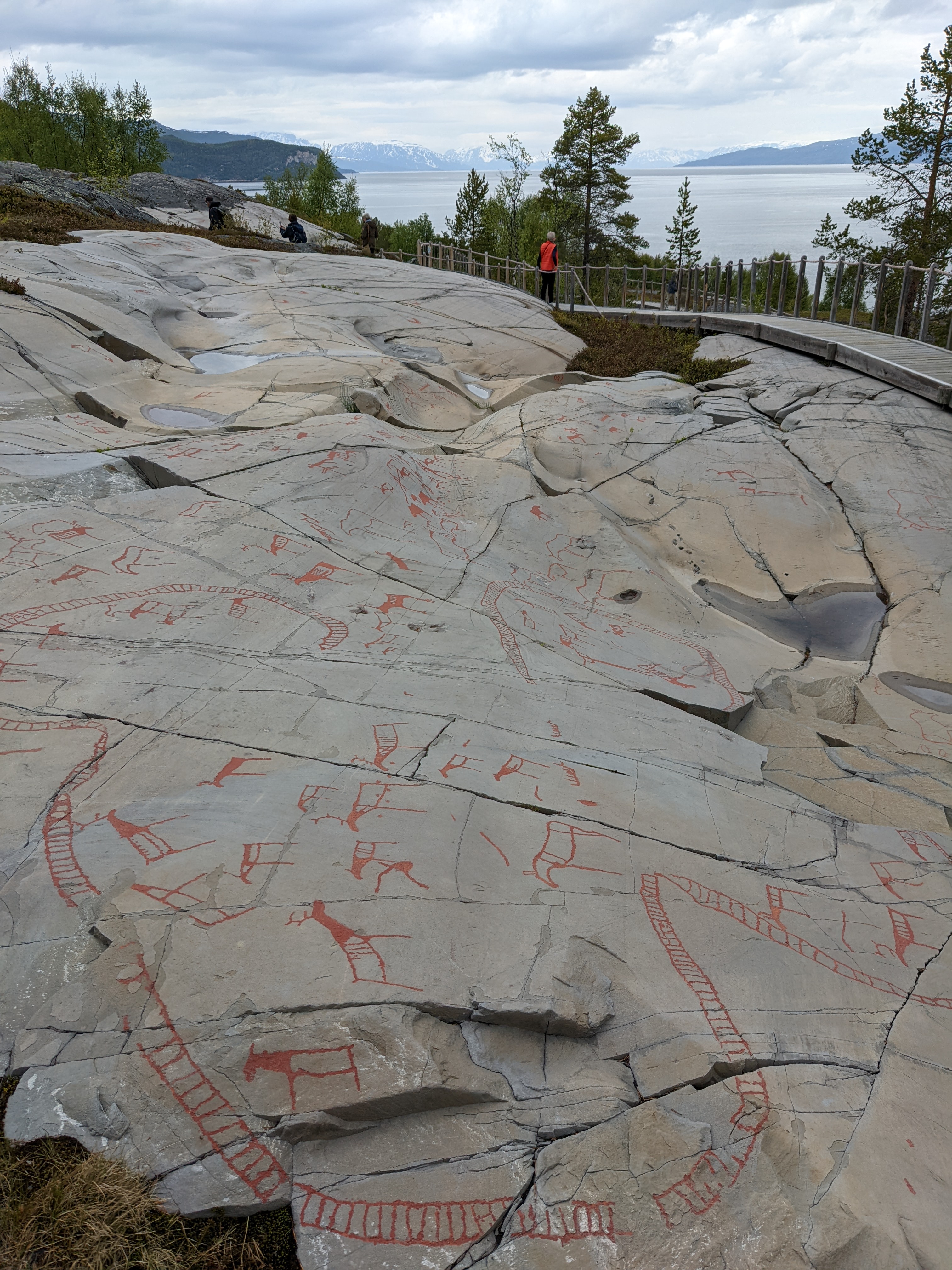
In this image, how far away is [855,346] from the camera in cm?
1522

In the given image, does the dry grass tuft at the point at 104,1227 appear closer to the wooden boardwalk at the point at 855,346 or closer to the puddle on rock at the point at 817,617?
the puddle on rock at the point at 817,617

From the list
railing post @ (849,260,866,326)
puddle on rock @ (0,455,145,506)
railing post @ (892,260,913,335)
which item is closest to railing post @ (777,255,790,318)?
railing post @ (849,260,866,326)

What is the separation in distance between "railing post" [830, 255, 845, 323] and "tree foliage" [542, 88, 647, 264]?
27186 mm

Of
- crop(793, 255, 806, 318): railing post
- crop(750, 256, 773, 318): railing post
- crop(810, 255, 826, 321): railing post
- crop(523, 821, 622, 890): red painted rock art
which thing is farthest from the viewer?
crop(750, 256, 773, 318): railing post

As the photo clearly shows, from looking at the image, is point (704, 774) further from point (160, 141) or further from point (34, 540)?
point (160, 141)

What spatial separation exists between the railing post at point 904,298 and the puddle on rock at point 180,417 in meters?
12.5

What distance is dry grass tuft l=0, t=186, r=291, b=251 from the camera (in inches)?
660

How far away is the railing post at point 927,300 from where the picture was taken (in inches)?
572

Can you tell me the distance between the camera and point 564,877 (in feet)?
14.6

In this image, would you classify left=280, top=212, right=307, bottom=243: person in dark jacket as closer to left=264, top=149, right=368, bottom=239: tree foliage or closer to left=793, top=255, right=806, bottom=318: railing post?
left=793, top=255, right=806, bottom=318: railing post

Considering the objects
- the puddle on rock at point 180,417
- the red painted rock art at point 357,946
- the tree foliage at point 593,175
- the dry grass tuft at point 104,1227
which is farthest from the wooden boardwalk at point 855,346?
the tree foliage at point 593,175

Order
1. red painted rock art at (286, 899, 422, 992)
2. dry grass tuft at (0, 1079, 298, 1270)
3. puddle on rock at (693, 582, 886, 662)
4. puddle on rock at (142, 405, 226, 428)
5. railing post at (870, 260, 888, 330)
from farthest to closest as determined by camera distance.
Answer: railing post at (870, 260, 888, 330) → puddle on rock at (142, 405, 226, 428) → puddle on rock at (693, 582, 886, 662) → red painted rock art at (286, 899, 422, 992) → dry grass tuft at (0, 1079, 298, 1270)

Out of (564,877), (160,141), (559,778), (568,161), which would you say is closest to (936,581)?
(559,778)

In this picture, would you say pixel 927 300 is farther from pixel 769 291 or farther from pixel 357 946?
pixel 357 946
